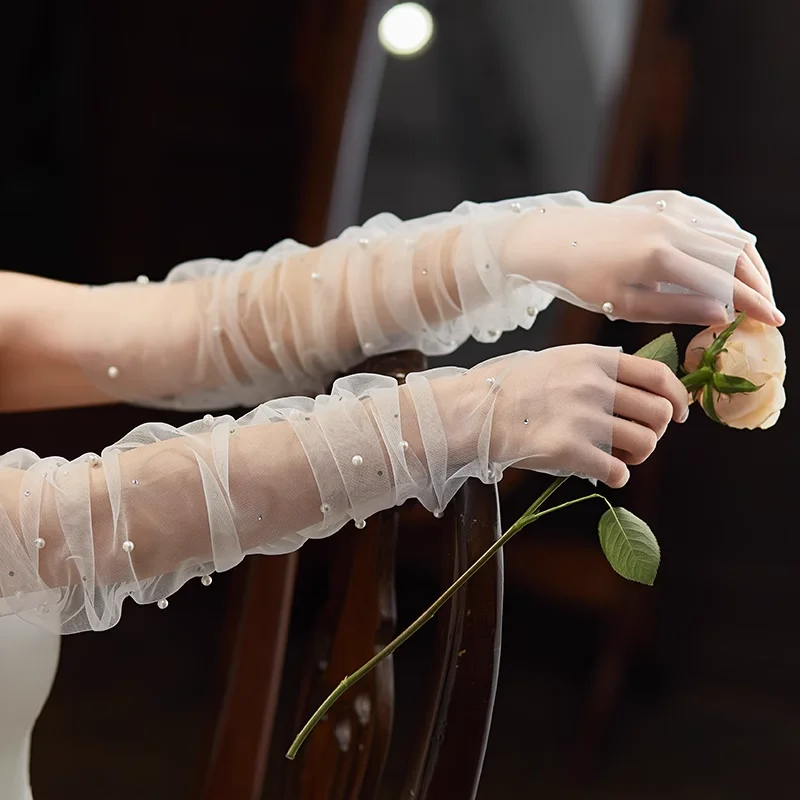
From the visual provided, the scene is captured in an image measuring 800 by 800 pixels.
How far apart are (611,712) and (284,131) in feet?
3.37

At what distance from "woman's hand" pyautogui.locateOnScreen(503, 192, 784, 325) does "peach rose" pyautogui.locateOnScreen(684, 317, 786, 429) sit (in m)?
0.02

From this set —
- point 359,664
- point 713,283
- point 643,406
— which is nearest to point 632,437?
point 643,406

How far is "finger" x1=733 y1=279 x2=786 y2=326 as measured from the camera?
1.91ft

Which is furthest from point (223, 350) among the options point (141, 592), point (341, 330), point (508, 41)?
point (508, 41)

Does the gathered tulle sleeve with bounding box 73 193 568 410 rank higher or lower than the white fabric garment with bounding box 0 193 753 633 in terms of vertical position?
higher

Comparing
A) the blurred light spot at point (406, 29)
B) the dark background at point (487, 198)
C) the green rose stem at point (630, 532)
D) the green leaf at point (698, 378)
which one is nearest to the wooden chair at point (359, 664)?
the green rose stem at point (630, 532)

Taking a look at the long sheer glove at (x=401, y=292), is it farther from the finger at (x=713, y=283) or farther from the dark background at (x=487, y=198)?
the dark background at (x=487, y=198)

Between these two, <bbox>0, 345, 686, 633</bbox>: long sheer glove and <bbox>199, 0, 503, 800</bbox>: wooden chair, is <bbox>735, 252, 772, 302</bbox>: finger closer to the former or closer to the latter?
<bbox>0, 345, 686, 633</bbox>: long sheer glove

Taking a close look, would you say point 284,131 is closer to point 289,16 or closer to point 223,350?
point 289,16

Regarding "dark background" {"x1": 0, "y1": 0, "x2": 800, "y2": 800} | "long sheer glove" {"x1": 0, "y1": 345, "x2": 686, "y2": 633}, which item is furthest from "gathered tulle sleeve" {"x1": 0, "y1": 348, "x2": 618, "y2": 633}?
"dark background" {"x1": 0, "y1": 0, "x2": 800, "y2": 800}

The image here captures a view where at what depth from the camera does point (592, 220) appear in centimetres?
66

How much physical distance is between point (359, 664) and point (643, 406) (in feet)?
0.87

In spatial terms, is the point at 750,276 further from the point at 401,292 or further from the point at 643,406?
the point at 401,292

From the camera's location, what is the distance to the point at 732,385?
55 cm
